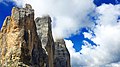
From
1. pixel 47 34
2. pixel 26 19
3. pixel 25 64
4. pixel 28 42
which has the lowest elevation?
pixel 25 64

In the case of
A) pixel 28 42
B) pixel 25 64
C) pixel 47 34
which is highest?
pixel 47 34

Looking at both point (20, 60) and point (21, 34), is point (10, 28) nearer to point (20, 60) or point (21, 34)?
point (21, 34)

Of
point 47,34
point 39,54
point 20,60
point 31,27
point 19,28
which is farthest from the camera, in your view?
point 47,34

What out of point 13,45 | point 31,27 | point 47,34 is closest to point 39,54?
point 31,27

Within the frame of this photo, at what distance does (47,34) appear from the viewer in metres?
160

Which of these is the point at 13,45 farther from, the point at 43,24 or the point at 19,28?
the point at 43,24

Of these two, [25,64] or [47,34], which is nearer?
[25,64]

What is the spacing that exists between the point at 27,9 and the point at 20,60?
809 inches

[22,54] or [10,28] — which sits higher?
[10,28]

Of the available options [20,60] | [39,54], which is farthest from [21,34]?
[39,54]

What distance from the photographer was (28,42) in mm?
112562

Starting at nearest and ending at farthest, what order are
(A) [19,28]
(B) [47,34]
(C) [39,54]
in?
(A) [19,28]
(C) [39,54]
(B) [47,34]

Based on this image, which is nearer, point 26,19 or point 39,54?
point 26,19

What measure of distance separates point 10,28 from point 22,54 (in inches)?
453
